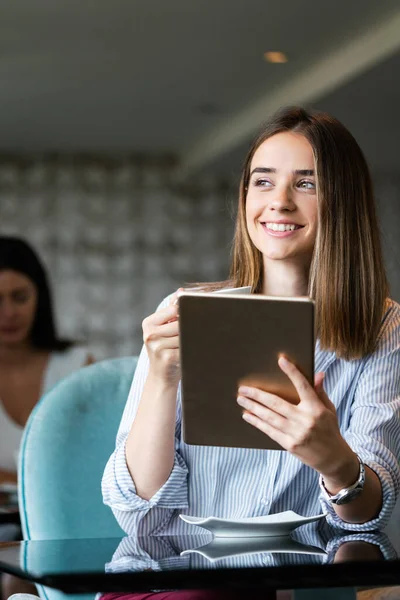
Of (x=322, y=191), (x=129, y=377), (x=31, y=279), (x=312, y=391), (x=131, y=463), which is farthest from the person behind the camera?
(x=31, y=279)

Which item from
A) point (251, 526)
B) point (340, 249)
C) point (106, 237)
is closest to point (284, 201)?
point (340, 249)

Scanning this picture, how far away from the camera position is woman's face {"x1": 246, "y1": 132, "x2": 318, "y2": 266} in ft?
5.43

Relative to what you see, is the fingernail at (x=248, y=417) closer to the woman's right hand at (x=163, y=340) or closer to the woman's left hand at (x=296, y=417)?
the woman's left hand at (x=296, y=417)

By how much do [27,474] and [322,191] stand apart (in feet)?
2.43

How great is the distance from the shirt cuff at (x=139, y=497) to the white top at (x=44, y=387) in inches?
66.0

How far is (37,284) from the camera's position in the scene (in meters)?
3.68

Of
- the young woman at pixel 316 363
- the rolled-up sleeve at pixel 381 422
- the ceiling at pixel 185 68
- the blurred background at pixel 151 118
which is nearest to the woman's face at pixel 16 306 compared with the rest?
the blurred background at pixel 151 118

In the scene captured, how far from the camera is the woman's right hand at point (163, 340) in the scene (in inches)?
53.0

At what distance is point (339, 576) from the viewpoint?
0.91 metres

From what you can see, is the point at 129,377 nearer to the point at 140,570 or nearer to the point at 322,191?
the point at 322,191

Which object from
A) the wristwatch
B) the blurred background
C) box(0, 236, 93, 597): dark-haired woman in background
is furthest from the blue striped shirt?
the blurred background

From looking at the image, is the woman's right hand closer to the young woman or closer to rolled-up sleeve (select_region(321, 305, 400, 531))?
the young woman

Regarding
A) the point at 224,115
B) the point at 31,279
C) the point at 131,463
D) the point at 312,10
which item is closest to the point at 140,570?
the point at 131,463

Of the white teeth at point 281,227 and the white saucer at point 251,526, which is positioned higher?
the white teeth at point 281,227
